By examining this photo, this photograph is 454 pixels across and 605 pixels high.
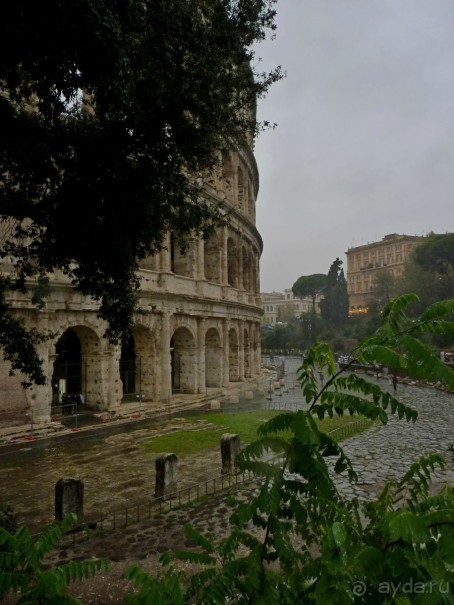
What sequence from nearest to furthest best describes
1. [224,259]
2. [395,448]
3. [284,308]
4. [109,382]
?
[395,448] → [109,382] → [224,259] → [284,308]

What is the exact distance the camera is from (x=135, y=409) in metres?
19.3

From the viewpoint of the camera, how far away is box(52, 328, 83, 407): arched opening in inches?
747

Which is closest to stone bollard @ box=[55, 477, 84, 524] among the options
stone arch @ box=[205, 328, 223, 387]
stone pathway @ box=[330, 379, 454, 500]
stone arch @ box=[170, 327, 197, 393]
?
stone pathway @ box=[330, 379, 454, 500]

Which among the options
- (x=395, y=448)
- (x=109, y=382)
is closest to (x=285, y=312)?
(x=109, y=382)

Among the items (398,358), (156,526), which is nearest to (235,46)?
(398,358)

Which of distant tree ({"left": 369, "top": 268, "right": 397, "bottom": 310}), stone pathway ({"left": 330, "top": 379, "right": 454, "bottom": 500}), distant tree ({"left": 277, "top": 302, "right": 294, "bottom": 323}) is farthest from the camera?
distant tree ({"left": 277, "top": 302, "right": 294, "bottom": 323})

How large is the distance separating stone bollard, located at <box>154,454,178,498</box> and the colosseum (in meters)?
3.85

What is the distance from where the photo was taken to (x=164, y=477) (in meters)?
9.67

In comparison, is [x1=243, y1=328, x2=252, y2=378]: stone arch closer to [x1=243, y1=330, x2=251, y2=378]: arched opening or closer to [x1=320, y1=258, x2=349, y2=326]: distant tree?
[x1=243, y1=330, x2=251, y2=378]: arched opening

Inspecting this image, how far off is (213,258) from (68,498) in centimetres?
2037

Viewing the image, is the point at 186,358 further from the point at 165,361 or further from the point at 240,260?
the point at 240,260

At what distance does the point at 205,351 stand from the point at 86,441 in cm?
1317

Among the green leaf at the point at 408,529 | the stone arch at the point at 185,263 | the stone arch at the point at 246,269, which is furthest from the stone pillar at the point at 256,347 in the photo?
the green leaf at the point at 408,529

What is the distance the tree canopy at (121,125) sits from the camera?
23.9ft
